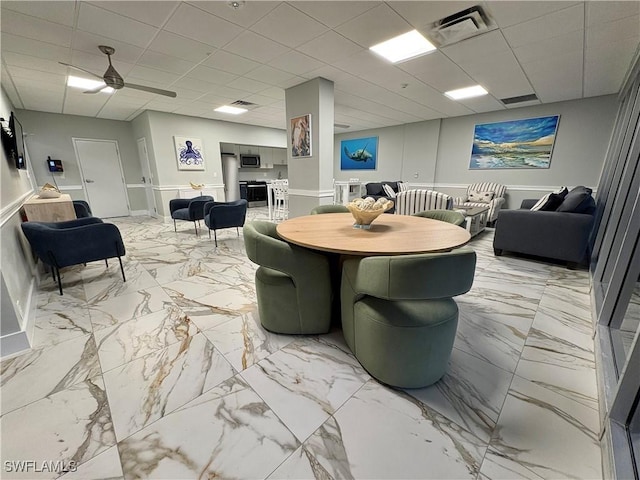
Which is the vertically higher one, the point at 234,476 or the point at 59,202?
the point at 59,202

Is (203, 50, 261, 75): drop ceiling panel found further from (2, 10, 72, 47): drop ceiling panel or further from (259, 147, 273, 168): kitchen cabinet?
(259, 147, 273, 168): kitchen cabinet

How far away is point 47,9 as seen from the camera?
2207 mm

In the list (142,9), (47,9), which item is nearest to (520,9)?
(142,9)

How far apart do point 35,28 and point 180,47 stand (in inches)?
50.7

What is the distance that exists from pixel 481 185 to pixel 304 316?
6.42 metres

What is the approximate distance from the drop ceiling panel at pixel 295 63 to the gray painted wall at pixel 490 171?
4.92m

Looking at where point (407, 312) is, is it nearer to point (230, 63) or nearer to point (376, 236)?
point (376, 236)

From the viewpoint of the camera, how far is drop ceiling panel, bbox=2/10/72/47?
7.57 feet

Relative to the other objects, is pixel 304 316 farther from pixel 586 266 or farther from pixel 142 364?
pixel 586 266

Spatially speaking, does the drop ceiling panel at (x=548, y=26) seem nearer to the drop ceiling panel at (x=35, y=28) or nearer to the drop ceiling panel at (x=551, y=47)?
the drop ceiling panel at (x=551, y=47)

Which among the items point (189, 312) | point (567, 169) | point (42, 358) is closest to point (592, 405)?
point (189, 312)

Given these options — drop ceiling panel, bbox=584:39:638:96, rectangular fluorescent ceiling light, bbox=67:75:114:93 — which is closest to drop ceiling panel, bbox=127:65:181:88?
rectangular fluorescent ceiling light, bbox=67:75:114:93

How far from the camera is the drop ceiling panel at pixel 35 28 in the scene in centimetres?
231

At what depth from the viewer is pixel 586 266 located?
130 inches
